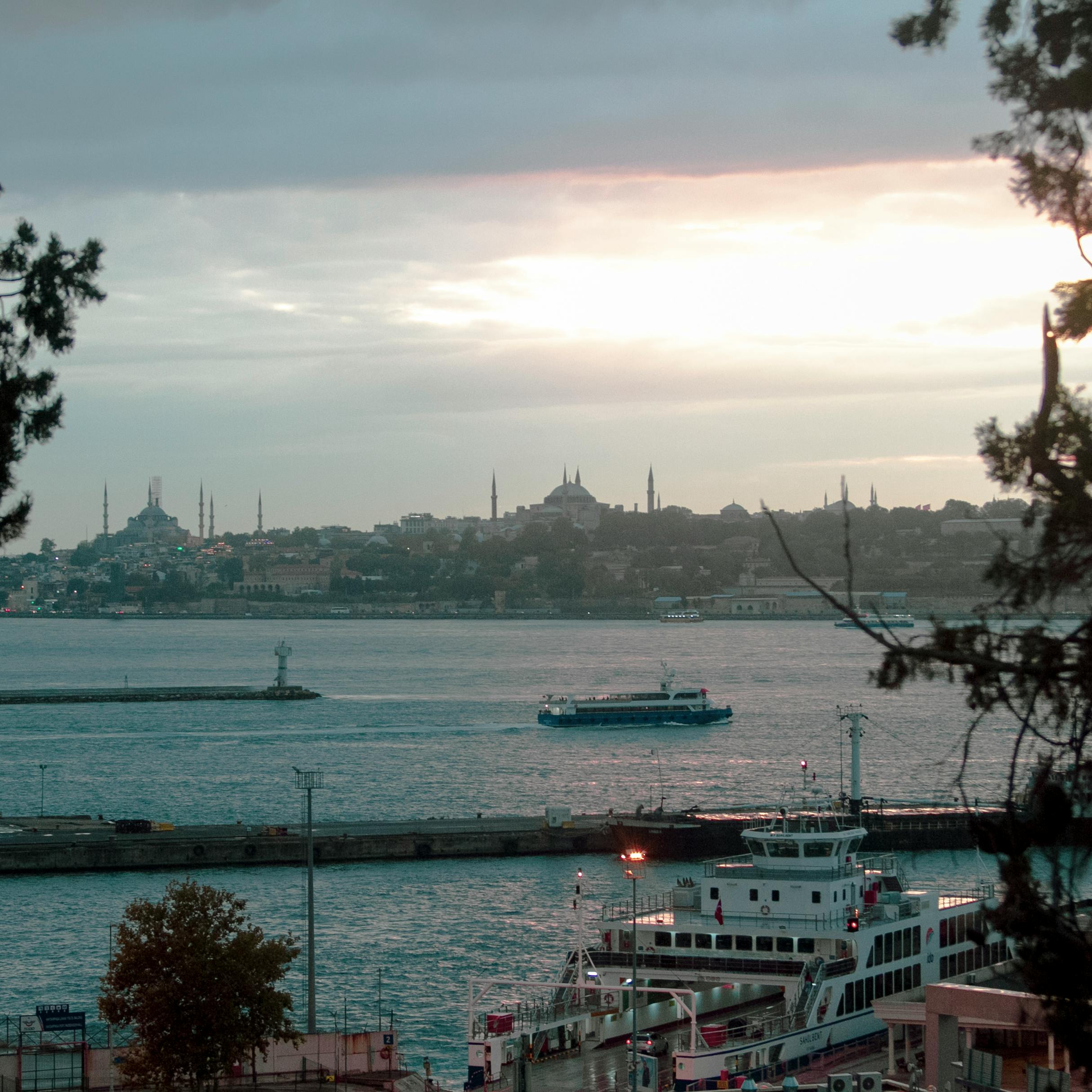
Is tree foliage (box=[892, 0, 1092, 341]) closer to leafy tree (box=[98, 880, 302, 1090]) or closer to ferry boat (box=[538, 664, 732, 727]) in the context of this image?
leafy tree (box=[98, 880, 302, 1090])

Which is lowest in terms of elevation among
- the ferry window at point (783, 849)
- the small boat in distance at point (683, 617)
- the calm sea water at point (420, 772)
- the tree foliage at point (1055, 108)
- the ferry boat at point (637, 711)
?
the calm sea water at point (420, 772)

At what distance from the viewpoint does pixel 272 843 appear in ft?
98.2

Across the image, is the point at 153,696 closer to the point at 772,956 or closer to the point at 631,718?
the point at 631,718

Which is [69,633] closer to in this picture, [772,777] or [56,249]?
[772,777]

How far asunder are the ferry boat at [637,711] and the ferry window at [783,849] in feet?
128

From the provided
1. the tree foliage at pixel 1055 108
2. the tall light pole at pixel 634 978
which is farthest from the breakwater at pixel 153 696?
the tree foliage at pixel 1055 108

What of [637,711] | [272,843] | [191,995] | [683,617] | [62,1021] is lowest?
[272,843]

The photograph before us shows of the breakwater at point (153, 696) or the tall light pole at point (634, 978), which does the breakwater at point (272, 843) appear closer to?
the tall light pole at point (634, 978)

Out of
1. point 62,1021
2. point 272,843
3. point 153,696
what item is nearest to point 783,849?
point 62,1021

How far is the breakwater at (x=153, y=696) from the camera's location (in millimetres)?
67250

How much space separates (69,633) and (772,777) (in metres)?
124

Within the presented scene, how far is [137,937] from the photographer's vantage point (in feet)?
44.7

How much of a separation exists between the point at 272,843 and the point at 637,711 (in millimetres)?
27465

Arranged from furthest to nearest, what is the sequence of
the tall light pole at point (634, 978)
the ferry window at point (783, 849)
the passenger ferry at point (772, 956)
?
the ferry window at point (783, 849)
the passenger ferry at point (772, 956)
the tall light pole at point (634, 978)
